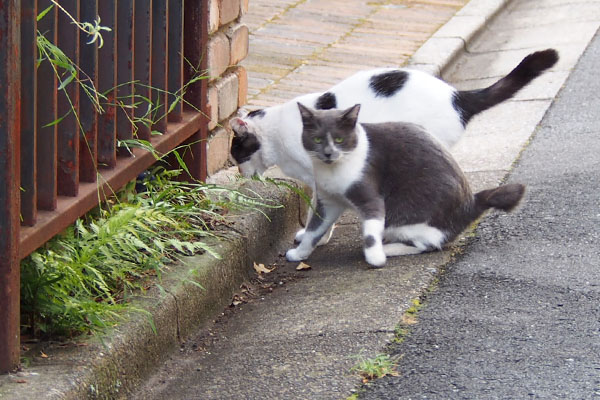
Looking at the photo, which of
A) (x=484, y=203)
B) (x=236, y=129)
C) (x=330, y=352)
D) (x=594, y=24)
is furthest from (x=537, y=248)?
(x=594, y=24)

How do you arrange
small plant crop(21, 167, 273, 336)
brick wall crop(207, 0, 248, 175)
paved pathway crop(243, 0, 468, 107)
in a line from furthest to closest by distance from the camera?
paved pathway crop(243, 0, 468, 107) → brick wall crop(207, 0, 248, 175) → small plant crop(21, 167, 273, 336)

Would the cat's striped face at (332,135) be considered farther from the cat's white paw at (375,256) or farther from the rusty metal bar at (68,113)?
the rusty metal bar at (68,113)

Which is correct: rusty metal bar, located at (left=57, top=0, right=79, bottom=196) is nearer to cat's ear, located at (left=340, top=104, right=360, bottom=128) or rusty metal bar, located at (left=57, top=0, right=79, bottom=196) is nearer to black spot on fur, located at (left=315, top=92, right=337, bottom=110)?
cat's ear, located at (left=340, top=104, right=360, bottom=128)

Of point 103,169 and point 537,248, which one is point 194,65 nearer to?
point 103,169

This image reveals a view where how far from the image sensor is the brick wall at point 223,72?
413cm

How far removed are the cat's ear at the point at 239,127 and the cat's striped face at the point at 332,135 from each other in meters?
0.58

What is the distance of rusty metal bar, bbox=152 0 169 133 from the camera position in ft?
11.6

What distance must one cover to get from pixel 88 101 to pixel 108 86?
0.17m

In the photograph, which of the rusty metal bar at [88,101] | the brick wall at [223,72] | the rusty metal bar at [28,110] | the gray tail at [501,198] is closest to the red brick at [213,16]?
the brick wall at [223,72]

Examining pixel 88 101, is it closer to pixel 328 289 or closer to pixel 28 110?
pixel 28 110

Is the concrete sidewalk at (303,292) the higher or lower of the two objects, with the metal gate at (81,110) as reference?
lower

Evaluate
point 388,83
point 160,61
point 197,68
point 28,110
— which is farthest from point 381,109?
point 28,110

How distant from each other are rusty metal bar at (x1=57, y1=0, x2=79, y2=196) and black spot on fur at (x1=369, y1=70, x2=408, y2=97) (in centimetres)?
196

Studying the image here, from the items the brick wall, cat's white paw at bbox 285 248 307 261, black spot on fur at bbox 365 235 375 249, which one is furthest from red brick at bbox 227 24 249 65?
black spot on fur at bbox 365 235 375 249
